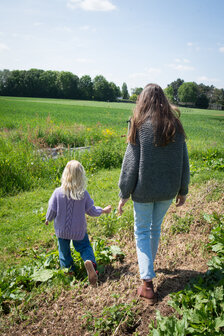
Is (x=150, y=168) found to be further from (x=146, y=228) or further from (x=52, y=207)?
(x=52, y=207)

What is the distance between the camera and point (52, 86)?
72.0 meters

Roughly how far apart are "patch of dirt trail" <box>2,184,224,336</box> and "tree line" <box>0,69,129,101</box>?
72405 millimetres

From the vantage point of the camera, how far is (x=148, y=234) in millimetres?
2389

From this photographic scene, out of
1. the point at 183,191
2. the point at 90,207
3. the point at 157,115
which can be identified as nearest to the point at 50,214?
the point at 90,207

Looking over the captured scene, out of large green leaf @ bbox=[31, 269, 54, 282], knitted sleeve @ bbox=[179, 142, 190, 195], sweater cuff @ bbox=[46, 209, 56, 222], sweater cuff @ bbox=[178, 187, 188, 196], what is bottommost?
large green leaf @ bbox=[31, 269, 54, 282]

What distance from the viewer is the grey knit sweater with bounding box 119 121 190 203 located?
2.11 metres

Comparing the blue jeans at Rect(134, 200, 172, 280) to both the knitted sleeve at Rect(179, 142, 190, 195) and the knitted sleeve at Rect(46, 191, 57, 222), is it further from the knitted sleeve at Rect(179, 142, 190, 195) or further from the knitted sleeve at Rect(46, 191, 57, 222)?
the knitted sleeve at Rect(46, 191, 57, 222)

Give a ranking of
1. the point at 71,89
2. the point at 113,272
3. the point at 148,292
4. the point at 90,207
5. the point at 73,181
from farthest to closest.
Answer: the point at 71,89
the point at 113,272
the point at 90,207
the point at 73,181
the point at 148,292

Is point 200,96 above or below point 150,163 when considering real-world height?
above

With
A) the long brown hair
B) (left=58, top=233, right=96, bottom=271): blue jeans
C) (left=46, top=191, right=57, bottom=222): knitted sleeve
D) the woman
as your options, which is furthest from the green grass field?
the long brown hair

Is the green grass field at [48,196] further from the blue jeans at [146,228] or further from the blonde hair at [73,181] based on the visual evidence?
the blonde hair at [73,181]

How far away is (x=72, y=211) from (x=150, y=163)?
109cm

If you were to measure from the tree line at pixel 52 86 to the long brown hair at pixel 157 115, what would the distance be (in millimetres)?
72787

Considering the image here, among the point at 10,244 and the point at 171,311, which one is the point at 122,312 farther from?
the point at 10,244
